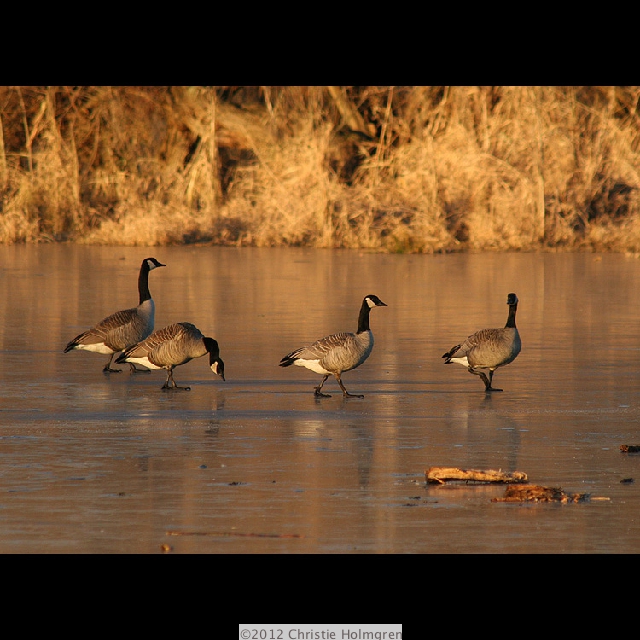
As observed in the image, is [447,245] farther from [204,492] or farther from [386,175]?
[204,492]

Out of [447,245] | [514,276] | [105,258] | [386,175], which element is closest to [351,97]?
[386,175]

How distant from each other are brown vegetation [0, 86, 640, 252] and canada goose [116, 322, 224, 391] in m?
23.9

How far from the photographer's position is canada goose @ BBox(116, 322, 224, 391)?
12.7 metres

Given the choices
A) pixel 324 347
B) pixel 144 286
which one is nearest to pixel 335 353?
pixel 324 347

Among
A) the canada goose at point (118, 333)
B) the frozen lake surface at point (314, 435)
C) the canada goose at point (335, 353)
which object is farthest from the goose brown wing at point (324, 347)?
the canada goose at point (118, 333)

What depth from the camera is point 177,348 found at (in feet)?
41.7

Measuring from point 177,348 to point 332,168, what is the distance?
101 ft

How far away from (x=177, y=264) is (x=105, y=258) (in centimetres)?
245

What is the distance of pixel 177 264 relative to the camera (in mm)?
31953

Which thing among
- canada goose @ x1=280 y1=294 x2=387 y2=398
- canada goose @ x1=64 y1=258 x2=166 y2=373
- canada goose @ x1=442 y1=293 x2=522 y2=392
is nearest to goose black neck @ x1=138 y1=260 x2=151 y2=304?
canada goose @ x1=64 y1=258 x2=166 y2=373

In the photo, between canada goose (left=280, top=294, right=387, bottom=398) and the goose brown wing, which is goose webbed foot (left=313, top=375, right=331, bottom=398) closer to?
canada goose (left=280, top=294, right=387, bottom=398)

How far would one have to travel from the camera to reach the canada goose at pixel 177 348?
1267 cm

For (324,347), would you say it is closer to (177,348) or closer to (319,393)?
(319,393)

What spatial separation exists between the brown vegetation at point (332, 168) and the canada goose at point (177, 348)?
2387cm
